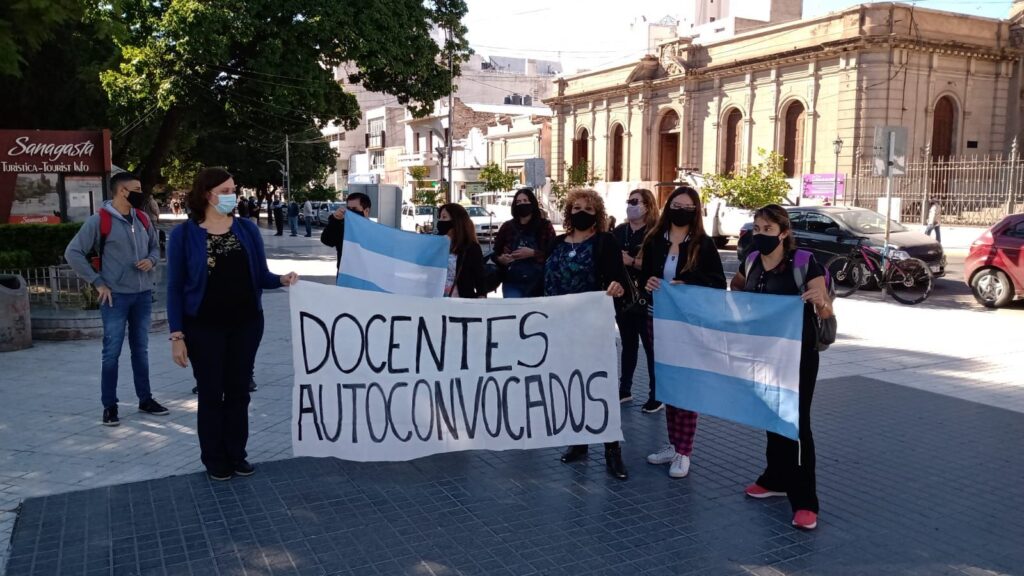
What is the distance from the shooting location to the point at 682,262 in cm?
548

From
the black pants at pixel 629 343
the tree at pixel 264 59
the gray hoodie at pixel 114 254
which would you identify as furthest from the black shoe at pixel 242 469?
the tree at pixel 264 59

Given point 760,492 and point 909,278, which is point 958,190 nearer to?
point 909,278

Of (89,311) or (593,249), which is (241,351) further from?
(89,311)

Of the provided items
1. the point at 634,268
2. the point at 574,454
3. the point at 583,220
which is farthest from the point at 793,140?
the point at 574,454

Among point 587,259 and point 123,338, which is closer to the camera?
point 587,259

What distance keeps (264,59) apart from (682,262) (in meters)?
16.9

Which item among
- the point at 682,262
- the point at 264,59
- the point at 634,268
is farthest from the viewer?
the point at 264,59

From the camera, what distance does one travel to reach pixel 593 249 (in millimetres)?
5477

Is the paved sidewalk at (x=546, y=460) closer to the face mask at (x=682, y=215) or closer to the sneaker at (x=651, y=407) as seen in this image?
the sneaker at (x=651, y=407)

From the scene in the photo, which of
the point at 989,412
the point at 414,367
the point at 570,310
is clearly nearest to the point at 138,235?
the point at 414,367

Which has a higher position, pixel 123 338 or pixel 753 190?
pixel 753 190

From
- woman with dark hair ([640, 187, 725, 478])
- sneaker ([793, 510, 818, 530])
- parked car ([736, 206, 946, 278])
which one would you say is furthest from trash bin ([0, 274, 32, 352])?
parked car ([736, 206, 946, 278])

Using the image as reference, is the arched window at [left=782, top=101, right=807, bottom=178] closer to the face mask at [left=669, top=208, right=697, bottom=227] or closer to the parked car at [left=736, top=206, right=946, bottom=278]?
the parked car at [left=736, top=206, right=946, bottom=278]

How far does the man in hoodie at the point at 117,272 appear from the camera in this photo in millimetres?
6361
